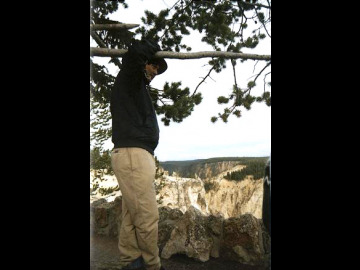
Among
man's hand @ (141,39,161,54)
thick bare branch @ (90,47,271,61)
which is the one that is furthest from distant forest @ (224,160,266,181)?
man's hand @ (141,39,161,54)

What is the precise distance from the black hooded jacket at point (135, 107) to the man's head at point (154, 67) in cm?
3

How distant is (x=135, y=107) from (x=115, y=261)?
1150mm

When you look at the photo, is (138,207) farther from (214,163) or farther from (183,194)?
(214,163)

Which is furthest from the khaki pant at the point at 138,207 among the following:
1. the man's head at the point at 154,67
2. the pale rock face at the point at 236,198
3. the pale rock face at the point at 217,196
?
the man's head at the point at 154,67

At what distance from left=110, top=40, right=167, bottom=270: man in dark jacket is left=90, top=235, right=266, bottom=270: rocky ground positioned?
69 mm

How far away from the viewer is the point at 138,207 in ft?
11.1

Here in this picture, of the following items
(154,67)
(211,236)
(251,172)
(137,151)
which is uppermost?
(154,67)

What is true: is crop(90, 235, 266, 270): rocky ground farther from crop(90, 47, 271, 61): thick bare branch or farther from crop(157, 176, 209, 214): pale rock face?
crop(90, 47, 271, 61): thick bare branch

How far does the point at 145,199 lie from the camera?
3.40 m

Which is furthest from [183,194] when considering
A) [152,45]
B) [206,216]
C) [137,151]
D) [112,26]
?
[112,26]

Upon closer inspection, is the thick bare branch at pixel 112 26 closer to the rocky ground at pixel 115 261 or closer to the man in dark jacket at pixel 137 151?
the man in dark jacket at pixel 137 151
